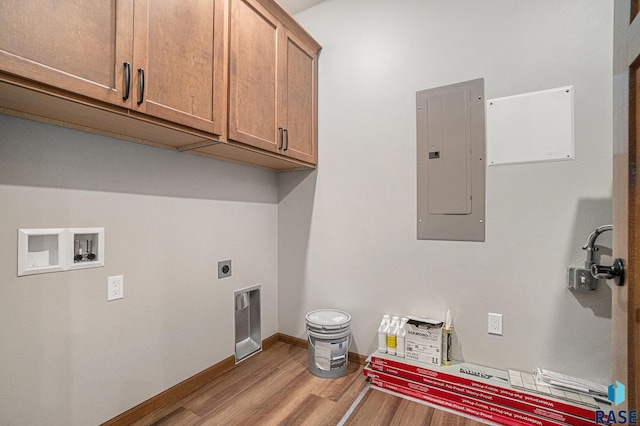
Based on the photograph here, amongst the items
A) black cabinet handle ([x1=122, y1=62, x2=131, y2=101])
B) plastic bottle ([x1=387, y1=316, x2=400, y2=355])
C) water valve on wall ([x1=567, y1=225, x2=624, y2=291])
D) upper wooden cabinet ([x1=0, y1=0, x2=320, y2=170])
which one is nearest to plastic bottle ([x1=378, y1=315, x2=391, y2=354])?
plastic bottle ([x1=387, y1=316, x2=400, y2=355])

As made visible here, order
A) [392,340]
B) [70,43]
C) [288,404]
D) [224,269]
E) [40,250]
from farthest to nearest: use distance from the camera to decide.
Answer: [224,269] < [392,340] < [288,404] < [40,250] < [70,43]

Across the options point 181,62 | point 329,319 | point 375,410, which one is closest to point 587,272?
point 375,410

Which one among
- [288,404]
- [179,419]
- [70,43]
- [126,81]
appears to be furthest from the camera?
[288,404]

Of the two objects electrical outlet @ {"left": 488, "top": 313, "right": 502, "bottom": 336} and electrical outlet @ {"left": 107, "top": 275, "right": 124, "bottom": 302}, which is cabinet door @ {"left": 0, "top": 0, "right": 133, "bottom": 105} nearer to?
electrical outlet @ {"left": 107, "top": 275, "right": 124, "bottom": 302}

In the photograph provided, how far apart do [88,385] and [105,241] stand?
0.67 meters

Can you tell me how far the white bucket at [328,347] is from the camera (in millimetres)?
1906

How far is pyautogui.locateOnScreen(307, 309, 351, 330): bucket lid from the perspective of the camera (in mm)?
1914

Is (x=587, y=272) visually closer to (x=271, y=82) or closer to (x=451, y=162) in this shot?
(x=451, y=162)

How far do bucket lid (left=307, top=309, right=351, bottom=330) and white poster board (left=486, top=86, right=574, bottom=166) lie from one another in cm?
136

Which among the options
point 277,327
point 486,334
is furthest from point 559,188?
point 277,327

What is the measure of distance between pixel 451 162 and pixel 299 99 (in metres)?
1.14

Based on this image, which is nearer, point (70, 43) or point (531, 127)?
point (70, 43)

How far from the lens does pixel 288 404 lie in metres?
1.64

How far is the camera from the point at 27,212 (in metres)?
1.18
